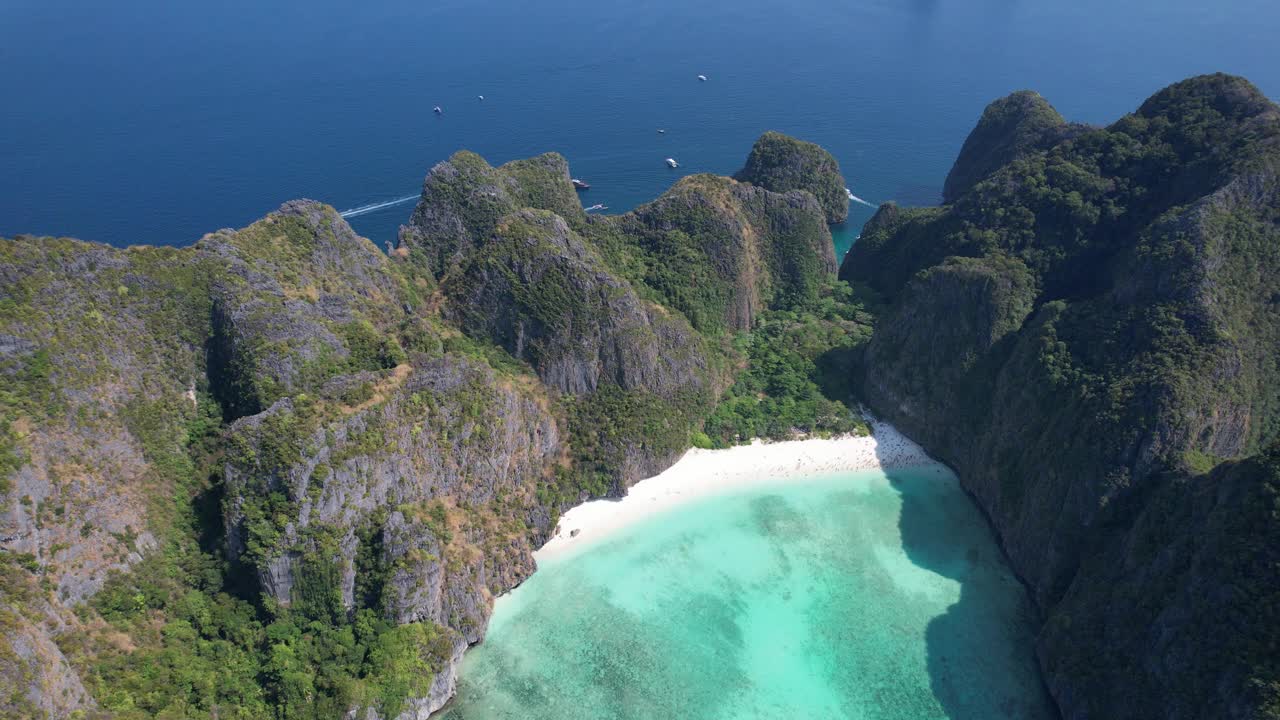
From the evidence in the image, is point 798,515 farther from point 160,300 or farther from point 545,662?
point 160,300

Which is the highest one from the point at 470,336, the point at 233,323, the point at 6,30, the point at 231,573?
the point at 6,30

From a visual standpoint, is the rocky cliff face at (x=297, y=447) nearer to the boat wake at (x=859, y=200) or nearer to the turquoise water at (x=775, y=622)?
the turquoise water at (x=775, y=622)

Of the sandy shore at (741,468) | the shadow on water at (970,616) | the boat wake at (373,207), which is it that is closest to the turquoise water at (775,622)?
the shadow on water at (970,616)

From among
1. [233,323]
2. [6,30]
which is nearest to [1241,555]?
[233,323]

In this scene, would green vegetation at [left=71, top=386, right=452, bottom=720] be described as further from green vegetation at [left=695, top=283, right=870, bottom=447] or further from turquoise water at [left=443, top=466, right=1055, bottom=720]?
green vegetation at [left=695, top=283, right=870, bottom=447]

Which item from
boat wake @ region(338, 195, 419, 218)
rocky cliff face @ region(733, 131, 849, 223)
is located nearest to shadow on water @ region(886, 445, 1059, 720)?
rocky cliff face @ region(733, 131, 849, 223)
